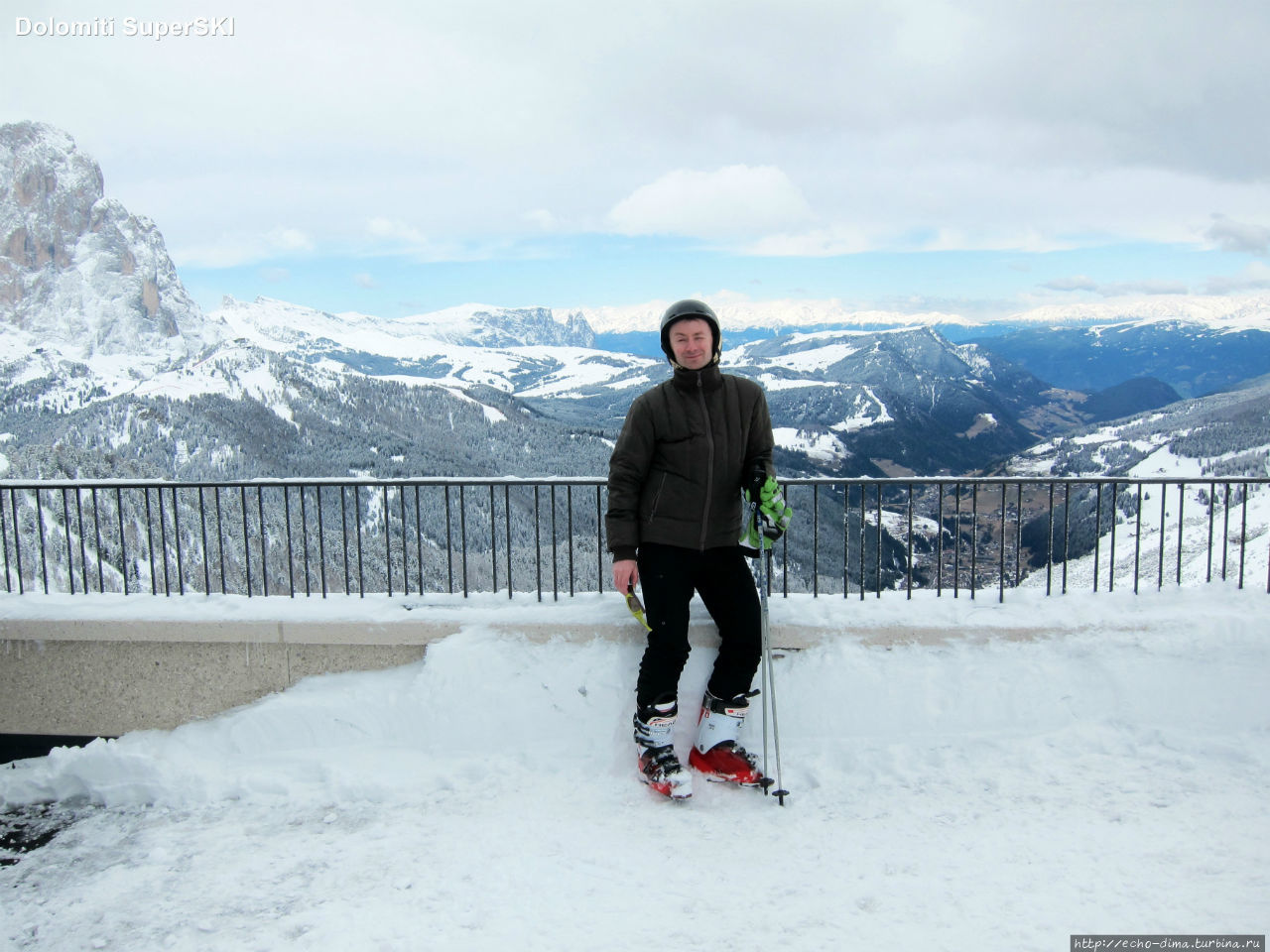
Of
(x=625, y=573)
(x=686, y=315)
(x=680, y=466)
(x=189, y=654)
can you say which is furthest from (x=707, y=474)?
(x=189, y=654)

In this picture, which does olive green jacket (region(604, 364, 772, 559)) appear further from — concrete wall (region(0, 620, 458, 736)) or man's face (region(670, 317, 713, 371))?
concrete wall (region(0, 620, 458, 736))

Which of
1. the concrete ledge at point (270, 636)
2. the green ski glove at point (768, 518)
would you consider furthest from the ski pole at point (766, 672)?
the concrete ledge at point (270, 636)

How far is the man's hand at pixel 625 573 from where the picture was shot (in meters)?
4.28

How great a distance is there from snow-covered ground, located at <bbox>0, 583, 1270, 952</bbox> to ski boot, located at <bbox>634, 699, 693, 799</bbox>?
6.1 inches

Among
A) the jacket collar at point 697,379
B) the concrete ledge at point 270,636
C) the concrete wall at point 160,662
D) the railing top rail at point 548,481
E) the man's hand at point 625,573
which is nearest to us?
the man's hand at point 625,573

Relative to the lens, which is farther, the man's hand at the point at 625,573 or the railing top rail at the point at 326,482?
the railing top rail at the point at 326,482

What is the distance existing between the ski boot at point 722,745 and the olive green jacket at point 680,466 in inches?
38.0

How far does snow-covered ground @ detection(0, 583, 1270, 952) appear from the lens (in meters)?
3.43

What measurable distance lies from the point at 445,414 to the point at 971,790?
13536cm

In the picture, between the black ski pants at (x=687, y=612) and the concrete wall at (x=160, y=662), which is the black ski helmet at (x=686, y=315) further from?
the concrete wall at (x=160, y=662)

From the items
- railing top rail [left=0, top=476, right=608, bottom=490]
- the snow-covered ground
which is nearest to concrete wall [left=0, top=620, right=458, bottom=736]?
the snow-covered ground

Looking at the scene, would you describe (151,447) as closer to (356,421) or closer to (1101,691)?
(356,421)

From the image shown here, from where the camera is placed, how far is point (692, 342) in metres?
4.31

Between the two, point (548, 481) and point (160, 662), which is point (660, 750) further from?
point (160, 662)
